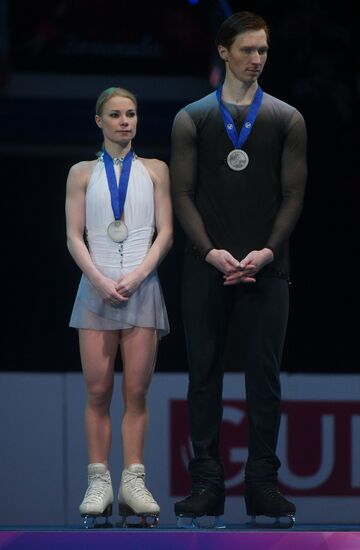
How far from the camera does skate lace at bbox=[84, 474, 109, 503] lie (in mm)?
3723

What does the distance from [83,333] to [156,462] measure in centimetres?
255

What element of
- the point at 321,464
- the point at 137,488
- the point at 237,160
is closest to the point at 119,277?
the point at 237,160

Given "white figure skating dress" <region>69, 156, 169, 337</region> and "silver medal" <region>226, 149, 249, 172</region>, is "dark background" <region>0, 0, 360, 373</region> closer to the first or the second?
"white figure skating dress" <region>69, 156, 169, 337</region>

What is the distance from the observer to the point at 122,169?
3.80m

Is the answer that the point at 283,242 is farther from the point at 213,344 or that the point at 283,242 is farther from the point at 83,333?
the point at 83,333

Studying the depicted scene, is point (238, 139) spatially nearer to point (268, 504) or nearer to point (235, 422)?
point (268, 504)

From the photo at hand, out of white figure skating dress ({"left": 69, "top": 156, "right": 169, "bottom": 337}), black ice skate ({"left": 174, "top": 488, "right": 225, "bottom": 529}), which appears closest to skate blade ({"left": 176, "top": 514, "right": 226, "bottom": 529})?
black ice skate ({"left": 174, "top": 488, "right": 225, "bottom": 529})

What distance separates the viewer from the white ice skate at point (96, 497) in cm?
369

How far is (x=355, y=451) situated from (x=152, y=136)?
2.02 meters

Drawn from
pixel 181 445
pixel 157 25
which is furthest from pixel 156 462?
pixel 157 25

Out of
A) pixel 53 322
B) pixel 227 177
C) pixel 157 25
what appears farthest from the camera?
pixel 157 25

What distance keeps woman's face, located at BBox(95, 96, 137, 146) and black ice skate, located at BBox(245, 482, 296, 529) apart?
1146 mm

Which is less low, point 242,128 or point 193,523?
point 242,128

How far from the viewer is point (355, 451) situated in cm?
623
